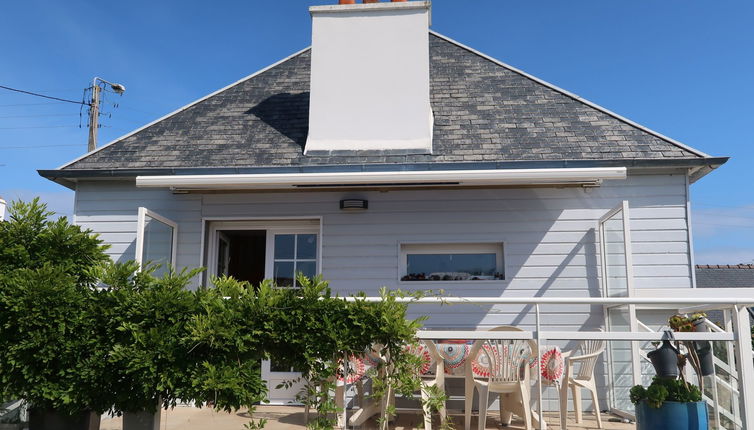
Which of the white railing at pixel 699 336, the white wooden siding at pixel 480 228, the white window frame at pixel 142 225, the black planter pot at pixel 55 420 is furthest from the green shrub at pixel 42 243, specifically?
the white wooden siding at pixel 480 228

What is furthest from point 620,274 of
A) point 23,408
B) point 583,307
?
point 23,408

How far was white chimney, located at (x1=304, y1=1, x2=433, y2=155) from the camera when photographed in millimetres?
7969

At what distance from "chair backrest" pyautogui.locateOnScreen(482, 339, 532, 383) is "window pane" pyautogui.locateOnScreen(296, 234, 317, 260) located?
3416mm

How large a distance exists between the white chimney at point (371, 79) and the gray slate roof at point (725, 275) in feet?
51.1

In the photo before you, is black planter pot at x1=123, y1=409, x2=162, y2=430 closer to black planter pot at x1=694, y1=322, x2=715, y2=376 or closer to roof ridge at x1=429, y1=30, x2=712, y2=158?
black planter pot at x1=694, y1=322, x2=715, y2=376

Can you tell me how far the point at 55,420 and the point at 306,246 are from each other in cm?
432

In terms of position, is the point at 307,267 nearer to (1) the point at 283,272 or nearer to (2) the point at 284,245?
(1) the point at 283,272

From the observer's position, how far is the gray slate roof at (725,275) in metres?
19.7

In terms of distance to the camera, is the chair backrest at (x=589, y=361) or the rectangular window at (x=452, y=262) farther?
the rectangular window at (x=452, y=262)

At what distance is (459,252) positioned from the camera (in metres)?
7.72

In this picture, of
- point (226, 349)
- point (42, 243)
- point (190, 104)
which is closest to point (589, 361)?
point (226, 349)

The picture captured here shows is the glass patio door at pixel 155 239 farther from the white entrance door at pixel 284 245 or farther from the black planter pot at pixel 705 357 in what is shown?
the black planter pot at pixel 705 357

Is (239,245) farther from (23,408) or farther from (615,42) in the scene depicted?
(615,42)

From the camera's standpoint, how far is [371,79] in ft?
26.7
